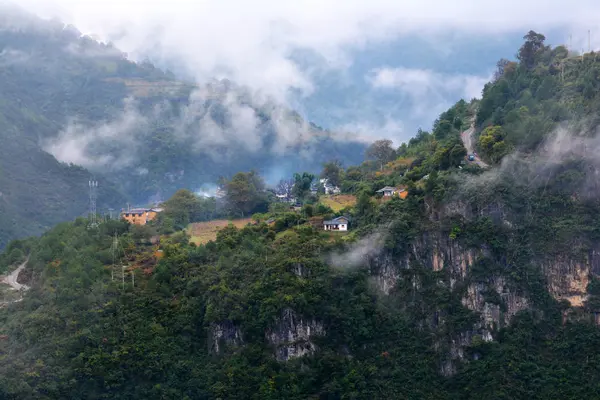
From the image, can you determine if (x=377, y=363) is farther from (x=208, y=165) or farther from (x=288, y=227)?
(x=208, y=165)

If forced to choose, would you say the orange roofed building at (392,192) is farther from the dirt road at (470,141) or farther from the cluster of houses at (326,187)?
the cluster of houses at (326,187)

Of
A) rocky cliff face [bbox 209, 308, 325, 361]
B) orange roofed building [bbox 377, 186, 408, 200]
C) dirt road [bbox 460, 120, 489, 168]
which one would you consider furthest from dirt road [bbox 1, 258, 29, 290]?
dirt road [bbox 460, 120, 489, 168]

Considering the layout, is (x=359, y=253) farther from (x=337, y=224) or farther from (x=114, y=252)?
(x=114, y=252)

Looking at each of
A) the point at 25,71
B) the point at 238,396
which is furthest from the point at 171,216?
the point at 25,71

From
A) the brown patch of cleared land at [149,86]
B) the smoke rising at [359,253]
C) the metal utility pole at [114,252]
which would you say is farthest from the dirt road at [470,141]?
the brown patch of cleared land at [149,86]

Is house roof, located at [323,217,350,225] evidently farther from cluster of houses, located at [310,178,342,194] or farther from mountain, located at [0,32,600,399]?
cluster of houses, located at [310,178,342,194]

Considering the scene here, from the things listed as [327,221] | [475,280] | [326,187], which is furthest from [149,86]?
[475,280]
